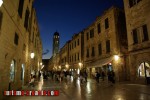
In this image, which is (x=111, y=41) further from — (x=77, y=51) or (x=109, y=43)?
(x=77, y=51)

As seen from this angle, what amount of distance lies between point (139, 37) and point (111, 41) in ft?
18.1

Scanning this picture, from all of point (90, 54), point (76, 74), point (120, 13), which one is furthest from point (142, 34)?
point (76, 74)

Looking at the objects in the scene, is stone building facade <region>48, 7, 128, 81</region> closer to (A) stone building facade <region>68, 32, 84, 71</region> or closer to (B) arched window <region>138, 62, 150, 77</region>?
(B) arched window <region>138, 62, 150, 77</region>

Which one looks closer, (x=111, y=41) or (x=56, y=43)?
(x=111, y=41)

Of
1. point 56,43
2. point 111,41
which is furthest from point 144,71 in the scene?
point 56,43

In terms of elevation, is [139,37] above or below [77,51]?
below

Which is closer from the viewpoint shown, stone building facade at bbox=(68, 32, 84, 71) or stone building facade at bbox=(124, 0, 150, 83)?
stone building facade at bbox=(124, 0, 150, 83)

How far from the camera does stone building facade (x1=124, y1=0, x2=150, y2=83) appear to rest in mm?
16141

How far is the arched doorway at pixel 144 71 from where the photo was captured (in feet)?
52.8

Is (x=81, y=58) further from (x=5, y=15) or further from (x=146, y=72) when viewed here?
(x=5, y=15)

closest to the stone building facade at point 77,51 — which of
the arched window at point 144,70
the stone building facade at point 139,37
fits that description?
the stone building facade at point 139,37

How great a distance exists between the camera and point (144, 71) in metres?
16.6

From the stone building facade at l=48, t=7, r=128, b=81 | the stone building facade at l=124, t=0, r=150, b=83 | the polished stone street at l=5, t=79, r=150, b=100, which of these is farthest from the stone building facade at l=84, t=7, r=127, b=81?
the polished stone street at l=5, t=79, r=150, b=100

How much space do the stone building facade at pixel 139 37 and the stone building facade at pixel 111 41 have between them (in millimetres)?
2489
